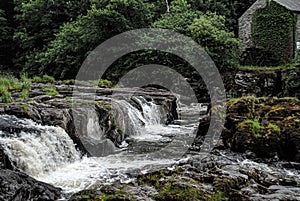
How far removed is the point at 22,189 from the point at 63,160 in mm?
2833

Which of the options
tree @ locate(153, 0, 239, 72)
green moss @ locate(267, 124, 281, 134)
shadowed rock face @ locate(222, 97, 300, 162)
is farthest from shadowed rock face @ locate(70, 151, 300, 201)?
tree @ locate(153, 0, 239, 72)

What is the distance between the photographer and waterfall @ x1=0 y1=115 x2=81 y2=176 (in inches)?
275

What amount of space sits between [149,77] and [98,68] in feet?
13.6

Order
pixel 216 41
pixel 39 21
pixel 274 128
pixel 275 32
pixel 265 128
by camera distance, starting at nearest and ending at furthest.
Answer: pixel 274 128
pixel 265 128
pixel 216 41
pixel 275 32
pixel 39 21

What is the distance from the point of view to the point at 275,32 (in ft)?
84.6

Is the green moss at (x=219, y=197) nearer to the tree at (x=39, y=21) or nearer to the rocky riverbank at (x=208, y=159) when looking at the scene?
the rocky riverbank at (x=208, y=159)

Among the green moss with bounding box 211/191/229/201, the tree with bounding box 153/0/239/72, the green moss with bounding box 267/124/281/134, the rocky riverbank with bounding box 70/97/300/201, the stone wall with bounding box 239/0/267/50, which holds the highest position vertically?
the stone wall with bounding box 239/0/267/50

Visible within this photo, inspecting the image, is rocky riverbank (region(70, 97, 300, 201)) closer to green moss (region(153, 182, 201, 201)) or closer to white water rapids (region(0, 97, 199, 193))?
green moss (region(153, 182, 201, 201))

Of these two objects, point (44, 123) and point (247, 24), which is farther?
point (247, 24)

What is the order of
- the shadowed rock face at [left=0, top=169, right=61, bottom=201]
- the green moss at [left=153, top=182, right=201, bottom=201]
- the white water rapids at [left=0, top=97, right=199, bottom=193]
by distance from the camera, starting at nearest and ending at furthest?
the shadowed rock face at [left=0, top=169, right=61, bottom=201], the green moss at [left=153, top=182, right=201, bottom=201], the white water rapids at [left=0, top=97, right=199, bottom=193]

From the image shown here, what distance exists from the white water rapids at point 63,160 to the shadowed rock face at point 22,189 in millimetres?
543

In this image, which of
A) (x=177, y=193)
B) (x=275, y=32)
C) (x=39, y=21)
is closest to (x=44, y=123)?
(x=177, y=193)

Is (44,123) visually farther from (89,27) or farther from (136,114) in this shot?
(89,27)

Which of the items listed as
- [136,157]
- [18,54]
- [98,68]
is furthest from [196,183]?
[18,54]
